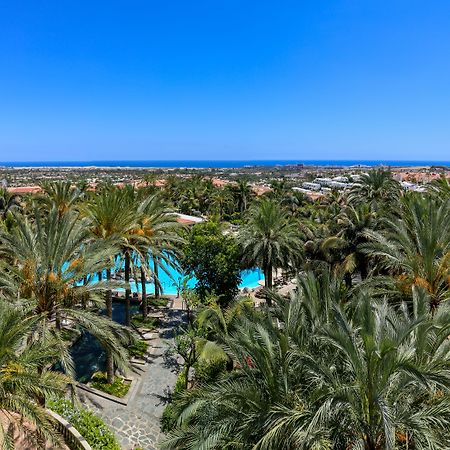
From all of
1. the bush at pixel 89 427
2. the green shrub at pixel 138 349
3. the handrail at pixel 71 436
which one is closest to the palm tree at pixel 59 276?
the bush at pixel 89 427

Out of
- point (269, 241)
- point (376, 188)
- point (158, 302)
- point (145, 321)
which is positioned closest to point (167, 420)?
point (145, 321)

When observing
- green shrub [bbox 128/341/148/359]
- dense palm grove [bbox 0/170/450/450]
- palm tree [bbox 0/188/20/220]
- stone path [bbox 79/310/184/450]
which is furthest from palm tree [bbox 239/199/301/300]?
palm tree [bbox 0/188/20/220]

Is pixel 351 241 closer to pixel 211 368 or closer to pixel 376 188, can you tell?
pixel 211 368

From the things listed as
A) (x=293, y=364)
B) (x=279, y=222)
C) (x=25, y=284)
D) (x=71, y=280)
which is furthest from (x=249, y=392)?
(x=279, y=222)

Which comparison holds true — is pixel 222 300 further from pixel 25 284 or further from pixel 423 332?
pixel 423 332

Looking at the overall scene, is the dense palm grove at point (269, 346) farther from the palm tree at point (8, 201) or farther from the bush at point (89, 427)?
the palm tree at point (8, 201)

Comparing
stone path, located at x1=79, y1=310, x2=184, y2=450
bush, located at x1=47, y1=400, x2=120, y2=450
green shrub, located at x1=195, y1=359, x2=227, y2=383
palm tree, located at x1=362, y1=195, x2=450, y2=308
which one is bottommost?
stone path, located at x1=79, y1=310, x2=184, y2=450

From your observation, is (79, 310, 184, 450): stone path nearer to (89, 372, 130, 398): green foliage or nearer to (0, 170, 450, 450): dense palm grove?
(89, 372, 130, 398): green foliage

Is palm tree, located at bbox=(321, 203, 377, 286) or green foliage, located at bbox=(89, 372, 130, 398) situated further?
palm tree, located at bbox=(321, 203, 377, 286)
